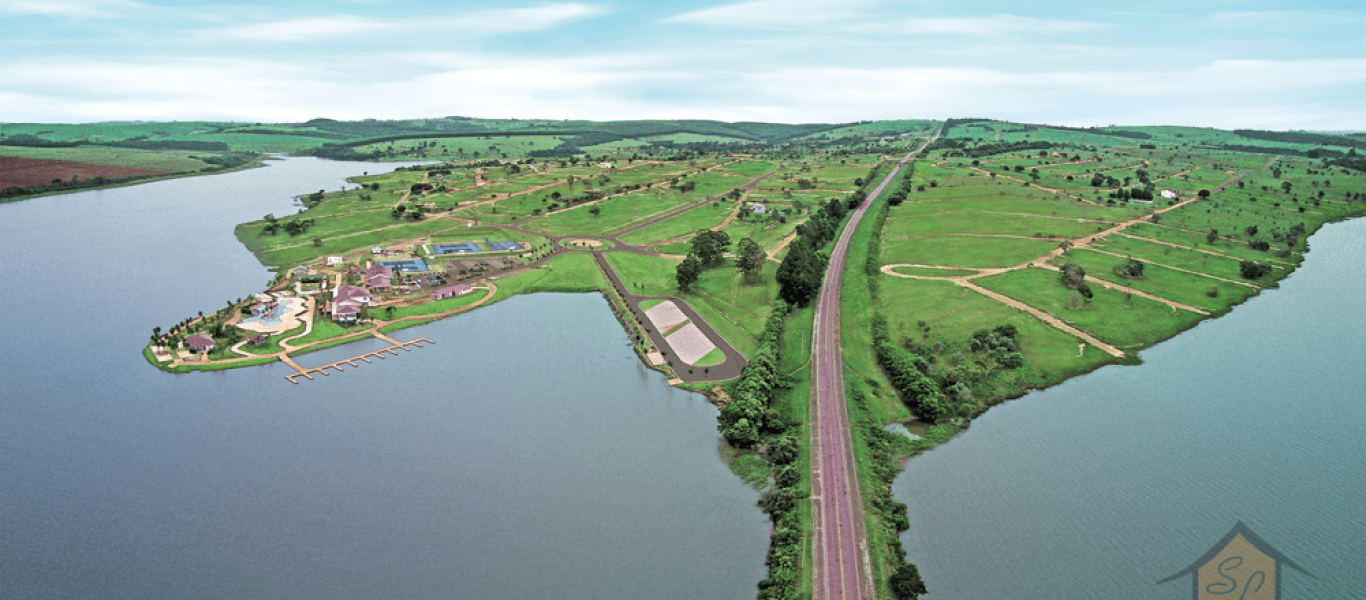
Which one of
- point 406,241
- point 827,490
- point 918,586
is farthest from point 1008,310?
point 406,241

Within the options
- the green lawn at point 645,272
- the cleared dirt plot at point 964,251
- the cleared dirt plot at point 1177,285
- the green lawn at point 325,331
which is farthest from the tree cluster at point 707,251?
the cleared dirt plot at point 1177,285

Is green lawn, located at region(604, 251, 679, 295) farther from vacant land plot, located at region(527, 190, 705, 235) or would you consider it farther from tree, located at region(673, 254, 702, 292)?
vacant land plot, located at region(527, 190, 705, 235)

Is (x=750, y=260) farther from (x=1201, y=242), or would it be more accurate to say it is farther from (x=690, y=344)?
(x=1201, y=242)

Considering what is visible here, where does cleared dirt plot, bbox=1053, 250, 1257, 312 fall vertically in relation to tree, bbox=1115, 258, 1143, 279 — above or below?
below

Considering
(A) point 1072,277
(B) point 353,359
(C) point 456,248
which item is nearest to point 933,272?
(A) point 1072,277

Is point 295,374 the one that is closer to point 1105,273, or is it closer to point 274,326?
point 274,326

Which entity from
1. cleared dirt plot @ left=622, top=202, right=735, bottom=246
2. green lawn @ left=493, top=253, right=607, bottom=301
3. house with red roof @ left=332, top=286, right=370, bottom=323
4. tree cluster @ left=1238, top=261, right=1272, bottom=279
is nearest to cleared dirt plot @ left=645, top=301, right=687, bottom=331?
green lawn @ left=493, top=253, right=607, bottom=301
